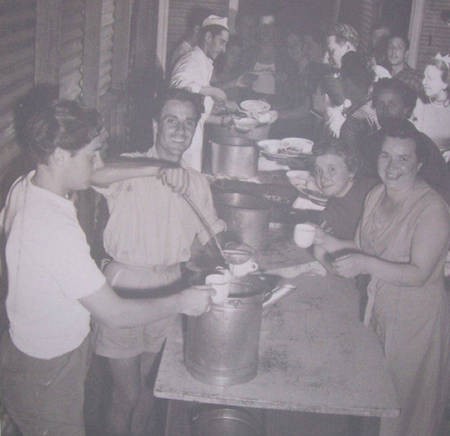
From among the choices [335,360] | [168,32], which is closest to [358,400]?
[335,360]

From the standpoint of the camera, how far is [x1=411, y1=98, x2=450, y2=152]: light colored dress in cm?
626

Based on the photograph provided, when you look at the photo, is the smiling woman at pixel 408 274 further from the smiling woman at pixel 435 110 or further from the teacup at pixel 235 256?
the smiling woman at pixel 435 110

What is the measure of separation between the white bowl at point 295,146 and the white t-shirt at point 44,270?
3.75 m

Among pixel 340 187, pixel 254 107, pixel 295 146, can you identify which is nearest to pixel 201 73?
pixel 254 107

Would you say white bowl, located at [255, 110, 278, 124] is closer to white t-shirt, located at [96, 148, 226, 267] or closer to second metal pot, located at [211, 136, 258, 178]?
second metal pot, located at [211, 136, 258, 178]

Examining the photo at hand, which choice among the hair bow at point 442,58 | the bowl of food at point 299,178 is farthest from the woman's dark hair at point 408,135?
the hair bow at point 442,58

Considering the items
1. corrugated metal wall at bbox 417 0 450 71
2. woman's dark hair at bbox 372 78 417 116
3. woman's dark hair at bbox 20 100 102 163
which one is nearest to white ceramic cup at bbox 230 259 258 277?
woman's dark hair at bbox 20 100 102 163

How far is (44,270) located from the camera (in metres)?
2.38

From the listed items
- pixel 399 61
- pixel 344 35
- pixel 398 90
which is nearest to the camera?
pixel 398 90

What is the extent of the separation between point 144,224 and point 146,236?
0.21 ft

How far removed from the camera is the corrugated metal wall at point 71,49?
455 cm

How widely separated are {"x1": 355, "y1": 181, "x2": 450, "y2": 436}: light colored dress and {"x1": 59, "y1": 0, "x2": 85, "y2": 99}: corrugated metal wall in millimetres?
2450

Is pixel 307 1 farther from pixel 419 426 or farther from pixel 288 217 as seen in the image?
pixel 419 426

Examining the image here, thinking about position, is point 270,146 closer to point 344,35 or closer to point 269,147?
point 269,147
